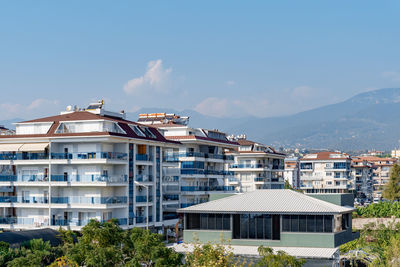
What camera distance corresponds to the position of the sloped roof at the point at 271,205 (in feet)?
169

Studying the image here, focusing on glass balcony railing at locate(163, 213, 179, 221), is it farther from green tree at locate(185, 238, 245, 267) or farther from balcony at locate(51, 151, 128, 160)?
green tree at locate(185, 238, 245, 267)

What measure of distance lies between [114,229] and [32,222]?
27.9 m

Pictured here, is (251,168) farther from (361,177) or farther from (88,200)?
(361,177)

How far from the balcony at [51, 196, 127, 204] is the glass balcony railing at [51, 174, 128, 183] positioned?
5.23ft

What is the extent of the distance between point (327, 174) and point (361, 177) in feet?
96.4

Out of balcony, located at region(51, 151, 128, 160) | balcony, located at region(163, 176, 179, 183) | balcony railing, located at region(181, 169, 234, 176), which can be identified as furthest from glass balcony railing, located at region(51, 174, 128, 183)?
balcony railing, located at region(181, 169, 234, 176)

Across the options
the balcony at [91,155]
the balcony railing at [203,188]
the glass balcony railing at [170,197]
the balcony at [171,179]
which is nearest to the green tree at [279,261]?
the balcony at [91,155]

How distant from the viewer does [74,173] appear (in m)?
66.6

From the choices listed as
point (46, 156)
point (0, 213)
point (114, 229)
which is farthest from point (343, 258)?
point (0, 213)

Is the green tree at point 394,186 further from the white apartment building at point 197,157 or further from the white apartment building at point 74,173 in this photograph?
the white apartment building at point 74,173

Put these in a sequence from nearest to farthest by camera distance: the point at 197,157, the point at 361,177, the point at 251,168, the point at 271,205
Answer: the point at 271,205, the point at 197,157, the point at 251,168, the point at 361,177

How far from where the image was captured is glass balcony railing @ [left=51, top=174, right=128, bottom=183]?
2571 inches

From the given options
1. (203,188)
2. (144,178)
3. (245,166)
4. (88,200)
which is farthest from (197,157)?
(245,166)

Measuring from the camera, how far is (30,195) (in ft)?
225
